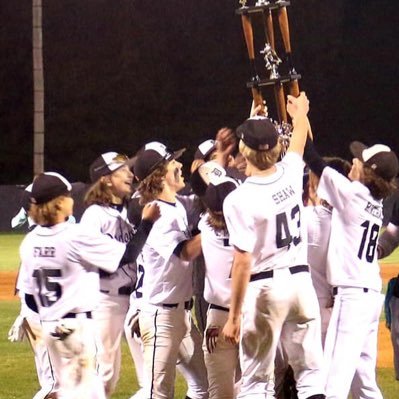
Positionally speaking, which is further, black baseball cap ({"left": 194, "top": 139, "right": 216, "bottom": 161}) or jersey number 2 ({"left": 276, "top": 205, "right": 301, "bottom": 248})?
black baseball cap ({"left": 194, "top": 139, "right": 216, "bottom": 161})

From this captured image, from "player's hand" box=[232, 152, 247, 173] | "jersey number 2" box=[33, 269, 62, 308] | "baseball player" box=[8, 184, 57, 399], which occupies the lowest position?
"baseball player" box=[8, 184, 57, 399]

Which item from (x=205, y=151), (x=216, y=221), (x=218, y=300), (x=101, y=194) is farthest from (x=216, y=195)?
(x=205, y=151)

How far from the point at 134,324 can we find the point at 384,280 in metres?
9.01

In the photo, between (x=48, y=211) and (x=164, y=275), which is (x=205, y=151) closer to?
(x=164, y=275)

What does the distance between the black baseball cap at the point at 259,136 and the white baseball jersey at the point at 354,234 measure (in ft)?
2.11

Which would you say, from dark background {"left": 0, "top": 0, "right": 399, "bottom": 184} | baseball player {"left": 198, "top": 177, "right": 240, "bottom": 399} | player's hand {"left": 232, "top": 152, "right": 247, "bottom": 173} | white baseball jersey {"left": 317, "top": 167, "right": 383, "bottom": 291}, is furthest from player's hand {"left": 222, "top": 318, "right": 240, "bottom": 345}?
dark background {"left": 0, "top": 0, "right": 399, "bottom": 184}

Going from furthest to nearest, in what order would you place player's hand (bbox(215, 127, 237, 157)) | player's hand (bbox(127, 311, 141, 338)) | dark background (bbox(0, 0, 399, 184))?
dark background (bbox(0, 0, 399, 184)) < player's hand (bbox(215, 127, 237, 157)) < player's hand (bbox(127, 311, 141, 338))

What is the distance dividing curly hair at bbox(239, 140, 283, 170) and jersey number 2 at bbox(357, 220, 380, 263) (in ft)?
2.79

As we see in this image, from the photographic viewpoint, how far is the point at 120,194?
6.43 m

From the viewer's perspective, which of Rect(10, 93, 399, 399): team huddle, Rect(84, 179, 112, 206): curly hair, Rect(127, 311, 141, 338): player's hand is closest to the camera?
Rect(10, 93, 399, 399): team huddle

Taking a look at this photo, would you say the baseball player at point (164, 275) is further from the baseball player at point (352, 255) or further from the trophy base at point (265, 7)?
the trophy base at point (265, 7)

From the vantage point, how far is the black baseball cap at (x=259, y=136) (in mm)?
5207

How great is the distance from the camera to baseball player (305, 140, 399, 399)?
573 centimetres

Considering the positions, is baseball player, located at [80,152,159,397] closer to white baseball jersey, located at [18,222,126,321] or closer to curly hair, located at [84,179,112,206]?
curly hair, located at [84,179,112,206]
